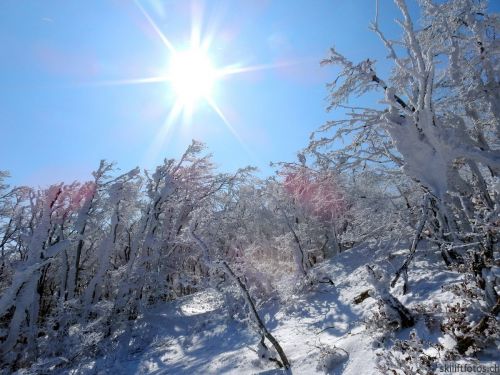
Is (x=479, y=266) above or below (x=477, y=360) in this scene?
above

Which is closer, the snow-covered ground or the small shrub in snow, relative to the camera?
the small shrub in snow

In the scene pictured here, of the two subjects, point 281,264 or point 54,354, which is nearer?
point 54,354

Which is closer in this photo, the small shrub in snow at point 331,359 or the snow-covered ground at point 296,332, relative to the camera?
the small shrub in snow at point 331,359

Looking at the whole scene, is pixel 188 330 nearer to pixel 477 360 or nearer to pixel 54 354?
pixel 54 354

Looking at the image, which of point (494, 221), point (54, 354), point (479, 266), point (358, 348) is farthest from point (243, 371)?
point (54, 354)

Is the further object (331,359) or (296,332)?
(296,332)

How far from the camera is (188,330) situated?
13203 millimetres

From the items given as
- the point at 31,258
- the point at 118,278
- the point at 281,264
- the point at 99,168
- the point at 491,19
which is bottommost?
the point at 281,264

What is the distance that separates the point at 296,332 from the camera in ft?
30.2

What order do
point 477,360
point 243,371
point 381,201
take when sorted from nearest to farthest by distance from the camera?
point 477,360
point 243,371
point 381,201

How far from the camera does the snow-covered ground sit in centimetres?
615

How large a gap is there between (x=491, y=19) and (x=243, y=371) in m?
10.9

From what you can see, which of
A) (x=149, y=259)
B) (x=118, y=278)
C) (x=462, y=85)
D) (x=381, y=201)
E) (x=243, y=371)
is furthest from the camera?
(x=118, y=278)

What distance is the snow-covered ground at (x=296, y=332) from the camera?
20.2 feet
